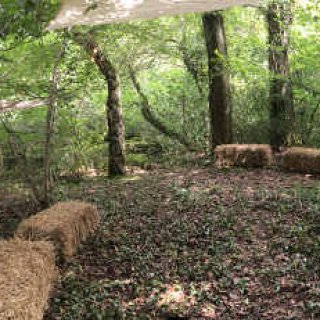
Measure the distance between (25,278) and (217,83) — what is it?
25.4 feet

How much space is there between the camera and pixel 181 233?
553cm

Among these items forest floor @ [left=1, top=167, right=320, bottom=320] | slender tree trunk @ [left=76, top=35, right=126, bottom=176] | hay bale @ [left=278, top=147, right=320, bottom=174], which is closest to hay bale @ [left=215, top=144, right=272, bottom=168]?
hay bale @ [left=278, top=147, right=320, bottom=174]

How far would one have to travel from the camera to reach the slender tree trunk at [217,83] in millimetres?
10070

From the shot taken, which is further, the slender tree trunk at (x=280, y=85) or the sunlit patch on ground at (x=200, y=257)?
the slender tree trunk at (x=280, y=85)

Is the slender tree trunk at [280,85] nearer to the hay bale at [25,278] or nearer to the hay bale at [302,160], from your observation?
the hay bale at [302,160]

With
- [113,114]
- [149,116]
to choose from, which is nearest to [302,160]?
[113,114]

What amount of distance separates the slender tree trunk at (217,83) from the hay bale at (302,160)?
1.73 meters

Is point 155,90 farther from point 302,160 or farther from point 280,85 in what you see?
point 302,160

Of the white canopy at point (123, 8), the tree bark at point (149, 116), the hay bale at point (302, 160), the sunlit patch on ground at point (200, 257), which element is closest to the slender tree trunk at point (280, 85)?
the hay bale at point (302, 160)

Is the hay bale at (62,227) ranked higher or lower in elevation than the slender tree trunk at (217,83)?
lower

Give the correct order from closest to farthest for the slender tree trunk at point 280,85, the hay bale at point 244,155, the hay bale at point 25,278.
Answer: the hay bale at point 25,278 → the hay bale at point 244,155 → the slender tree trunk at point 280,85

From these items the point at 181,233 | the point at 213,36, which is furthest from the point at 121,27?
the point at 181,233

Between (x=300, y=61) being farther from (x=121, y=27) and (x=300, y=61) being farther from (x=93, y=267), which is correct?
(x=93, y=267)

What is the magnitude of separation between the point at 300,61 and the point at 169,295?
7.25 m
